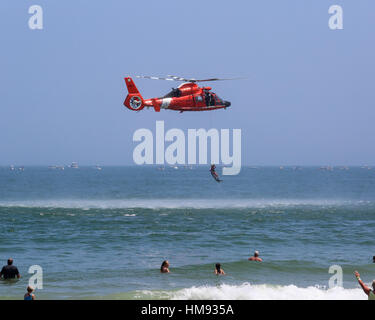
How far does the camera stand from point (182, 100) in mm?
34844

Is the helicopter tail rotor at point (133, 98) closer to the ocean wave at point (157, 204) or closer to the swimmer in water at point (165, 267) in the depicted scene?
the swimmer in water at point (165, 267)

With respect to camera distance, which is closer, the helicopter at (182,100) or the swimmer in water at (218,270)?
the swimmer in water at (218,270)

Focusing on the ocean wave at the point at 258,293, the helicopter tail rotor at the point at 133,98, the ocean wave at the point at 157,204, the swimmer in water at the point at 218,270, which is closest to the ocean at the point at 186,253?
the ocean wave at the point at 258,293

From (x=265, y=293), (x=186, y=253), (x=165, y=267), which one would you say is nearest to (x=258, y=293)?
(x=265, y=293)

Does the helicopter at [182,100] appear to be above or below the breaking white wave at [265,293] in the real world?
above

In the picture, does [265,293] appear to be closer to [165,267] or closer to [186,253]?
[165,267]

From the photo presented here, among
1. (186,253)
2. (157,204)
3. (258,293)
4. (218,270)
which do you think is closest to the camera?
(258,293)

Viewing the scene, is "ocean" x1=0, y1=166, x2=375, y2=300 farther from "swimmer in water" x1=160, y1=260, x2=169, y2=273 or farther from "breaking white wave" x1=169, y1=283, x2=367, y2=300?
"swimmer in water" x1=160, y1=260, x2=169, y2=273

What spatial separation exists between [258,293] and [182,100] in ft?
46.7

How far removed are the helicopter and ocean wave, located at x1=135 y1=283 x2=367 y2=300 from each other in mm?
11962

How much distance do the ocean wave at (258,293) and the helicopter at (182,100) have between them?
1196 cm

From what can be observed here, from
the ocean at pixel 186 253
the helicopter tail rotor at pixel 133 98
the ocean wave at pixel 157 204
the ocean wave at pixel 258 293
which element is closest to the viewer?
the ocean wave at pixel 258 293

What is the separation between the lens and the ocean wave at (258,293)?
24.2 metres
